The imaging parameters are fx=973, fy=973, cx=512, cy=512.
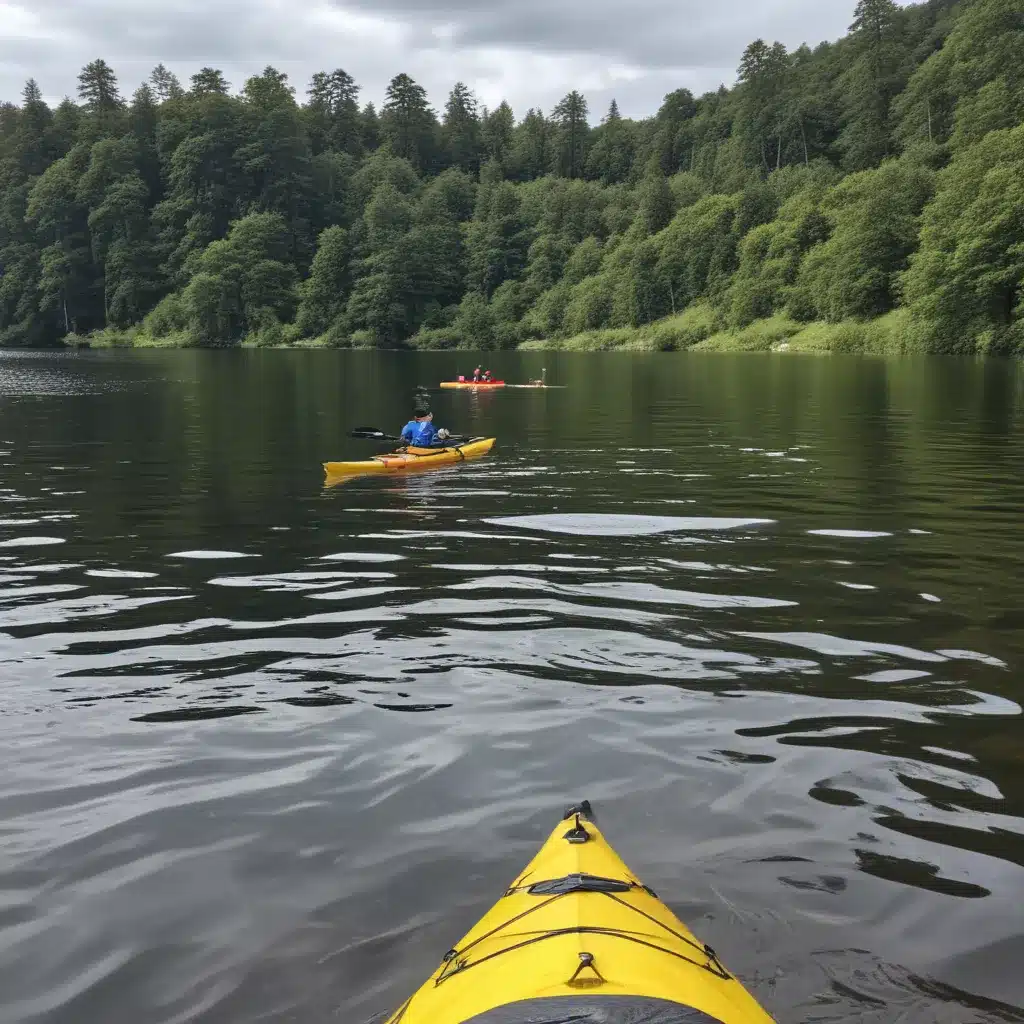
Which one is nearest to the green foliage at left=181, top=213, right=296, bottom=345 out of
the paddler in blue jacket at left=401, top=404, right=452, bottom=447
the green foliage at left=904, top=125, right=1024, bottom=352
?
the green foliage at left=904, top=125, right=1024, bottom=352

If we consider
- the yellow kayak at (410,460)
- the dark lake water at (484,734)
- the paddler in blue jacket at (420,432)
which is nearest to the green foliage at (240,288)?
the yellow kayak at (410,460)

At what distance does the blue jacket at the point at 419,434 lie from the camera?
2005cm

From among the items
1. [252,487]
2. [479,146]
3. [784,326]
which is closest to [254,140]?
[479,146]

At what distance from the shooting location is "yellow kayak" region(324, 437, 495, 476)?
18.5 m

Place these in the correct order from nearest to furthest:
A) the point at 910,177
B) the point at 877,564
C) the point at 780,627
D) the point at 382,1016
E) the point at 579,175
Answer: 1. the point at 382,1016
2. the point at 780,627
3. the point at 877,564
4. the point at 910,177
5. the point at 579,175

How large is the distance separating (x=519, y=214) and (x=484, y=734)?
132 metres

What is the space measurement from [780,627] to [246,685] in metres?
4.87

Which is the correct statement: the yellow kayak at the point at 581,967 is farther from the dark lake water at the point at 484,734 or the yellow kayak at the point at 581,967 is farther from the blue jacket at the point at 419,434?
the blue jacket at the point at 419,434

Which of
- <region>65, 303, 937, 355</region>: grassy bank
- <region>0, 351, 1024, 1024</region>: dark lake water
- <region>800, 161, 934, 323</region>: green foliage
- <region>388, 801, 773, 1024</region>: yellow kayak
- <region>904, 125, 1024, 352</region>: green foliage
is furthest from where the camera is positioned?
<region>800, 161, 934, 323</region>: green foliage

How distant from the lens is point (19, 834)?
557 cm

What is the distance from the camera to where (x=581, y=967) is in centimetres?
325

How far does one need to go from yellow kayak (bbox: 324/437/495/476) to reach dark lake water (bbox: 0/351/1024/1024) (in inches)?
71.1

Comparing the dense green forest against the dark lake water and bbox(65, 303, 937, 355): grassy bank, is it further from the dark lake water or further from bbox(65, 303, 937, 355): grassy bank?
the dark lake water

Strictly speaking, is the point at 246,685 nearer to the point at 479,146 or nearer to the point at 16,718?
the point at 16,718
